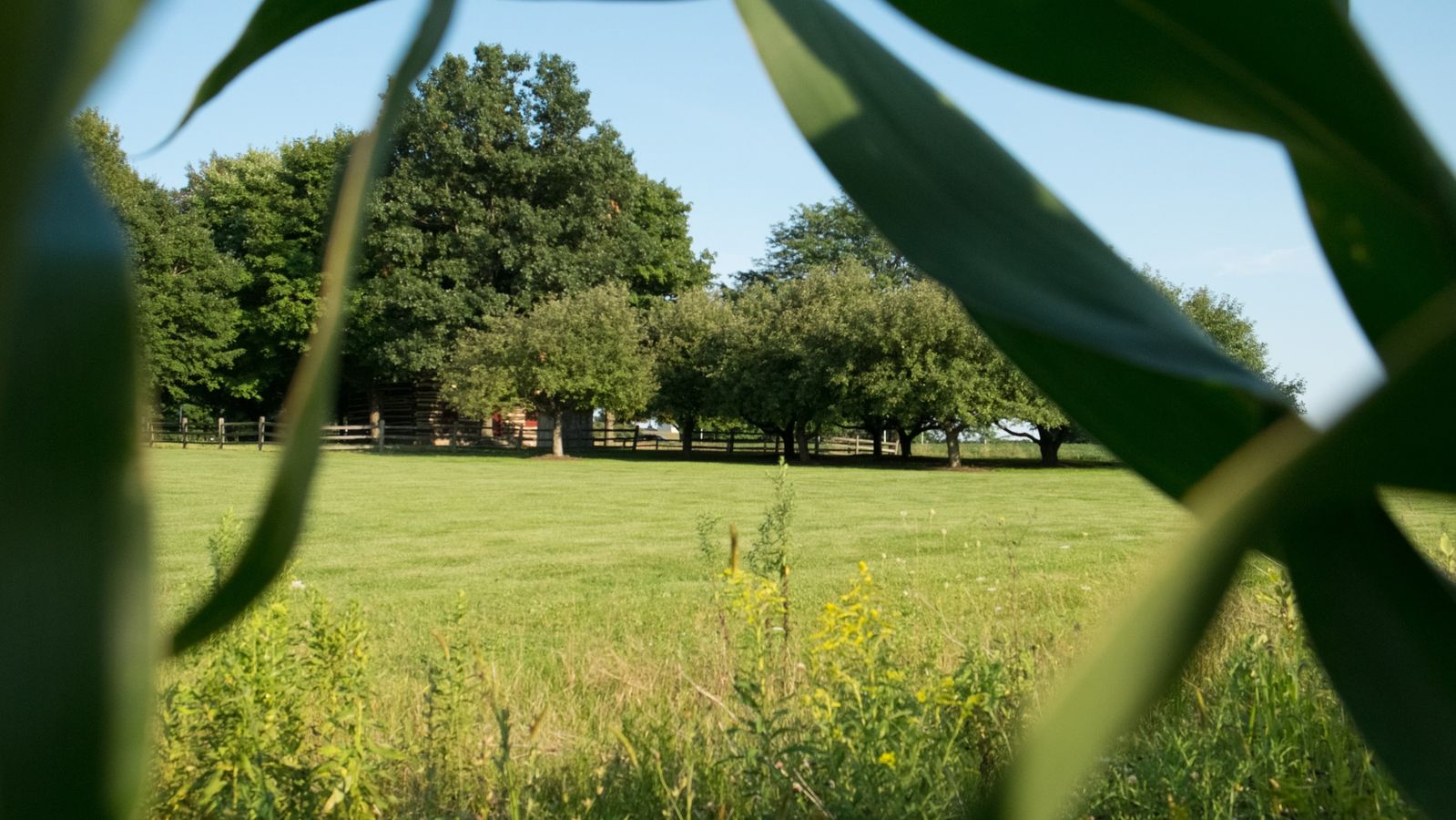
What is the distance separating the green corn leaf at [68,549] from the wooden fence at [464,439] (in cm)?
2998

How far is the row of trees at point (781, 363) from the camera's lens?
2484 centimetres

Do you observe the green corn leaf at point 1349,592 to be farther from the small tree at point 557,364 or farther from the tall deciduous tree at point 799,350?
the small tree at point 557,364

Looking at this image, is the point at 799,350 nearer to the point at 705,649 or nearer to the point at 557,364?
the point at 557,364

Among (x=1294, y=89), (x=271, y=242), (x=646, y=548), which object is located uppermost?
(x=271, y=242)

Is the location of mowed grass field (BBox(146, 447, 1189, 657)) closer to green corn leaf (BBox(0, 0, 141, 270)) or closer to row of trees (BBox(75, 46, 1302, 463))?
green corn leaf (BBox(0, 0, 141, 270))

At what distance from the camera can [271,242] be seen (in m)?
30.1

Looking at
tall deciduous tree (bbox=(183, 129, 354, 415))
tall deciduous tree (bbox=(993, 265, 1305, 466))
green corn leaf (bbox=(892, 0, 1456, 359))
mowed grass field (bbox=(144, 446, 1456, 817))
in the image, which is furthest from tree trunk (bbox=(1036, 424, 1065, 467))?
green corn leaf (bbox=(892, 0, 1456, 359))

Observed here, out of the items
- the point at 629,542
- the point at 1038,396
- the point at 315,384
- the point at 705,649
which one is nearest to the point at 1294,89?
the point at 315,384

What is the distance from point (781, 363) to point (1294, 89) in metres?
27.3

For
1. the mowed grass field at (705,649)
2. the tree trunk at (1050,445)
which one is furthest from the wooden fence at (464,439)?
the mowed grass field at (705,649)

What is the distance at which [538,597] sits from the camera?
636cm

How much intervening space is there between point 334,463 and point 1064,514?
53.6 feet

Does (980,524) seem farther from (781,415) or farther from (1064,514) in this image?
(781,415)

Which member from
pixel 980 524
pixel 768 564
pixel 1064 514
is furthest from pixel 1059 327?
pixel 1064 514
